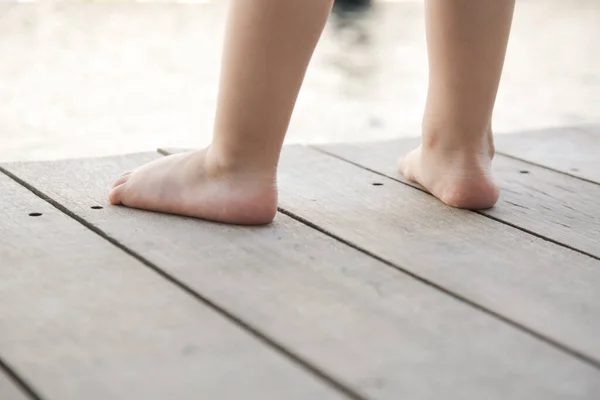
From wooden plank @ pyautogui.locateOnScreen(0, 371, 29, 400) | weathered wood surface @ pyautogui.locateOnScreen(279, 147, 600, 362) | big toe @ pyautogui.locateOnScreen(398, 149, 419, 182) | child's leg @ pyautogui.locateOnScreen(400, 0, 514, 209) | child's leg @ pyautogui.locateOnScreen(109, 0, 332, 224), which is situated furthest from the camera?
big toe @ pyautogui.locateOnScreen(398, 149, 419, 182)

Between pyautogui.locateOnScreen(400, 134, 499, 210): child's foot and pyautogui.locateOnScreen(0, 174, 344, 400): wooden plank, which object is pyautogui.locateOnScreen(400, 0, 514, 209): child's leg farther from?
pyautogui.locateOnScreen(0, 174, 344, 400): wooden plank

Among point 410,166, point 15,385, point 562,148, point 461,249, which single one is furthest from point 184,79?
point 15,385

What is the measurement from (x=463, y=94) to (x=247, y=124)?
280 millimetres

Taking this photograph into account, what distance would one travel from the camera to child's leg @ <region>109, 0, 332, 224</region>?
1003 millimetres

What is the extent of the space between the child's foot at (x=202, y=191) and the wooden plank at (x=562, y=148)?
51 cm

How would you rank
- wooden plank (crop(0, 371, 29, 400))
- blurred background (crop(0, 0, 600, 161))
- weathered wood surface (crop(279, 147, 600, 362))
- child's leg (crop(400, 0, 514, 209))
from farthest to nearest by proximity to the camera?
1. blurred background (crop(0, 0, 600, 161))
2. child's leg (crop(400, 0, 514, 209))
3. weathered wood surface (crop(279, 147, 600, 362))
4. wooden plank (crop(0, 371, 29, 400))

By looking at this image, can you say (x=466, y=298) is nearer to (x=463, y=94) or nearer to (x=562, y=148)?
(x=463, y=94)

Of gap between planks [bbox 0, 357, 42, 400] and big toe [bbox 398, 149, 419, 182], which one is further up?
big toe [bbox 398, 149, 419, 182]

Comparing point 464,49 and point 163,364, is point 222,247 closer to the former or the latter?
point 163,364

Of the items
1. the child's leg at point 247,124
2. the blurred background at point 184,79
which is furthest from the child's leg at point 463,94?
the blurred background at point 184,79

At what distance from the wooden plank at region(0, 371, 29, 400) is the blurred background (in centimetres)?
116

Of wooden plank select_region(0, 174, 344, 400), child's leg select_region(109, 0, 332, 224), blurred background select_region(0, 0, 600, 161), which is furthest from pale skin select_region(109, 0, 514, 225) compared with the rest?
blurred background select_region(0, 0, 600, 161)

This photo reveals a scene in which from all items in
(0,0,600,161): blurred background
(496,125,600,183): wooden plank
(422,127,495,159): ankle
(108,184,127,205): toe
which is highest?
(422,127,495,159): ankle

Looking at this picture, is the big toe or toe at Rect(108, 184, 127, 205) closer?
toe at Rect(108, 184, 127, 205)
